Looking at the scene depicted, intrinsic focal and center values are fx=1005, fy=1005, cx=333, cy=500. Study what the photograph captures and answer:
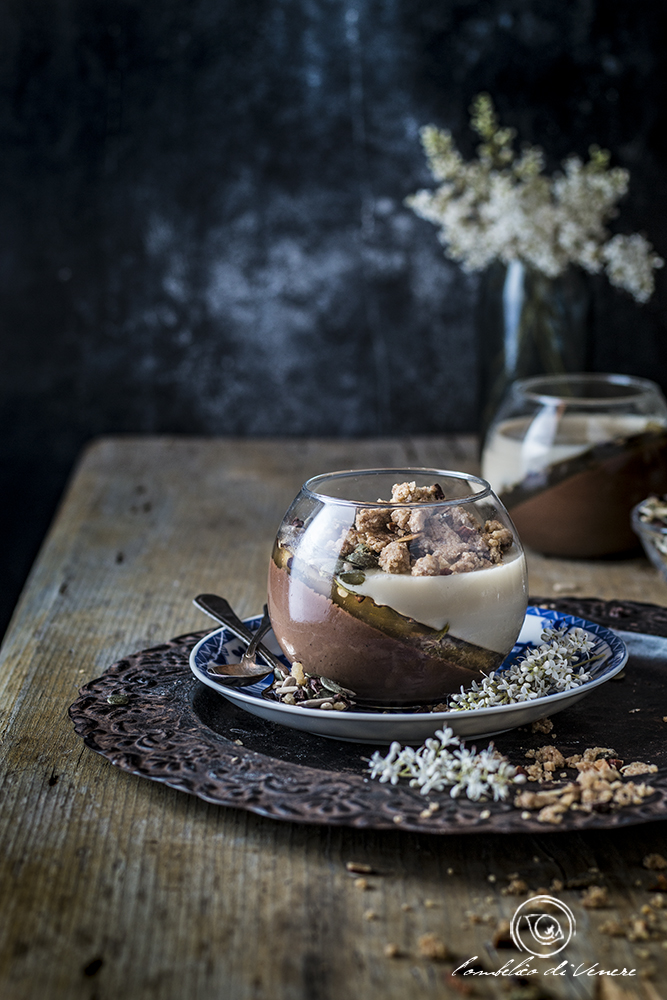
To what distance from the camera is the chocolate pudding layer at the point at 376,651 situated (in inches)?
29.7

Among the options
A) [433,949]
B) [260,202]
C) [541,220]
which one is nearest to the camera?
[433,949]

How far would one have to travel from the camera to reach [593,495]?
4.35 ft

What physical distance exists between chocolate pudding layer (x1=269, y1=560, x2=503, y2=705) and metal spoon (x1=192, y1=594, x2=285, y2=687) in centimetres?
6

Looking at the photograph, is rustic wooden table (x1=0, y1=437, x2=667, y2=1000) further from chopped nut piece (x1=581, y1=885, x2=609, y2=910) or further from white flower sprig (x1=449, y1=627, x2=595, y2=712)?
white flower sprig (x1=449, y1=627, x2=595, y2=712)

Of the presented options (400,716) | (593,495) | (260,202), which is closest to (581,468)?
(593,495)

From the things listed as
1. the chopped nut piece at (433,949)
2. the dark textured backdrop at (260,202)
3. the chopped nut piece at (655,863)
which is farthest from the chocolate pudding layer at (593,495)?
the dark textured backdrop at (260,202)

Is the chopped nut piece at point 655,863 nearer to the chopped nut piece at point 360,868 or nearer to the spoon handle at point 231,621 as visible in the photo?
the chopped nut piece at point 360,868

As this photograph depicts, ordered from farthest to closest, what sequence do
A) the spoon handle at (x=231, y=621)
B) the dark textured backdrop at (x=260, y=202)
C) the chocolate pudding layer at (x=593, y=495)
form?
the dark textured backdrop at (x=260, y=202)
the chocolate pudding layer at (x=593, y=495)
the spoon handle at (x=231, y=621)

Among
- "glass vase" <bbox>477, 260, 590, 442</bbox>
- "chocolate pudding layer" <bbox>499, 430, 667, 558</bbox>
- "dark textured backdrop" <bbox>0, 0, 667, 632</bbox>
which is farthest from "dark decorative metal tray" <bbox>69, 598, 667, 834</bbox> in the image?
"dark textured backdrop" <bbox>0, 0, 667, 632</bbox>

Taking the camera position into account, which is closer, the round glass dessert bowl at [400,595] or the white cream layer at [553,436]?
the round glass dessert bowl at [400,595]

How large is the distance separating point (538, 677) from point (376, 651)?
0.45ft

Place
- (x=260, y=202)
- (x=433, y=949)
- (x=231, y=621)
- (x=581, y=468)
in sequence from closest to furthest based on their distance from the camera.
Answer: (x=433, y=949) < (x=231, y=621) < (x=581, y=468) < (x=260, y=202)

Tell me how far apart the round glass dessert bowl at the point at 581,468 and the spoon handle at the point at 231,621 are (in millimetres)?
547

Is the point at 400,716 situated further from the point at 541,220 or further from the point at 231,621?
the point at 541,220
